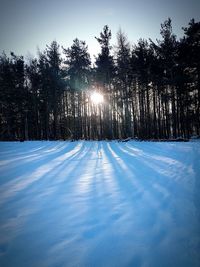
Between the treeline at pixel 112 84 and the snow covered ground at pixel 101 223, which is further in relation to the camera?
the treeline at pixel 112 84

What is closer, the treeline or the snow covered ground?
the snow covered ground

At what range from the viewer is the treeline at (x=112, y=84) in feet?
69.2

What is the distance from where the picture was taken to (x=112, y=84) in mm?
26719

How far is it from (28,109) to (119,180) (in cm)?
2931

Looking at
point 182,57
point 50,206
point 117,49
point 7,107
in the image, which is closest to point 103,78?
point 117,49

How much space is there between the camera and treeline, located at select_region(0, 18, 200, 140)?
69.2 ft

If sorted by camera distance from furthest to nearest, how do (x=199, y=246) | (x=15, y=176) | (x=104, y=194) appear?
1. (x=15, y=176)
2. (x=104, y=194)
3. (x=199, y=246)

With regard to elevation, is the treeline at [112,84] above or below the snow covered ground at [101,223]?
above

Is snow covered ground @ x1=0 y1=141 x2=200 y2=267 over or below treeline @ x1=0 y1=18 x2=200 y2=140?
below

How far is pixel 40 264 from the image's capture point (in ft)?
6.11

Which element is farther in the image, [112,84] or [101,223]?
[112,84]

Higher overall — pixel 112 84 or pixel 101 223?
pixel 112 84

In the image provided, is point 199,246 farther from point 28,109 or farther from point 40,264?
point 28,109

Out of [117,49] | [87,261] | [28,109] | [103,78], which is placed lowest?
[87,261]
